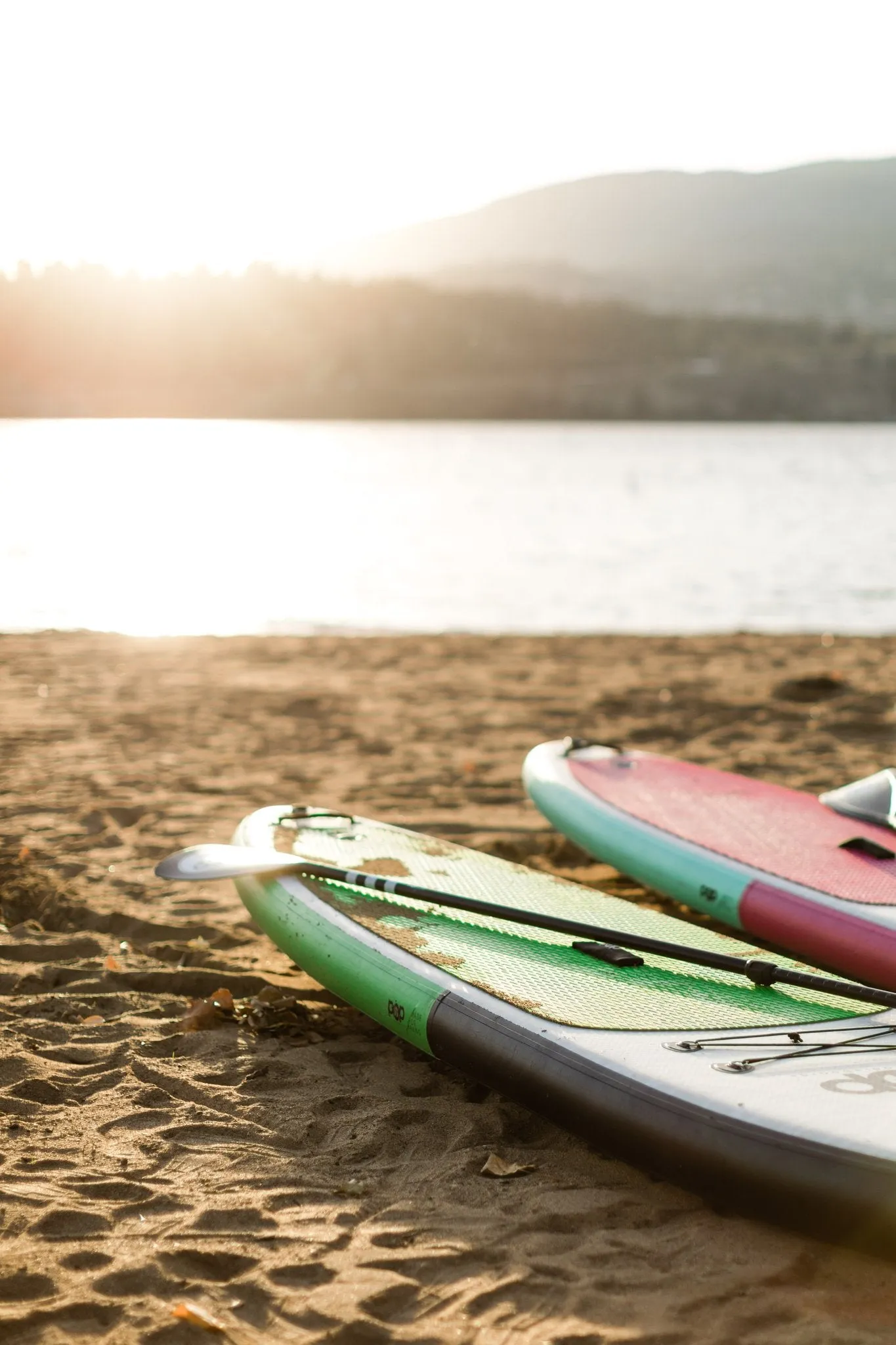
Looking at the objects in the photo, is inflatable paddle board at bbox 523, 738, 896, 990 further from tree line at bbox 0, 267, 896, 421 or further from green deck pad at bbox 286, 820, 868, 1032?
tree line at bbox 0, 267, 896, 421

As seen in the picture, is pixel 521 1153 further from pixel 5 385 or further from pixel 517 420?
pixel 517 420

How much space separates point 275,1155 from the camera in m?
3.00

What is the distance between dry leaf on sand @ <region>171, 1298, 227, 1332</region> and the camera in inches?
91.4

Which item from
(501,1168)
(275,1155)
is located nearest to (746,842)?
(501,1168)

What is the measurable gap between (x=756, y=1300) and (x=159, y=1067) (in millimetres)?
1711

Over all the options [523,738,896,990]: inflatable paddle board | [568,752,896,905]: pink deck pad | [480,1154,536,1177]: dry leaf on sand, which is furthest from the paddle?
[480,1154,536,1177]: dry leaf on sand

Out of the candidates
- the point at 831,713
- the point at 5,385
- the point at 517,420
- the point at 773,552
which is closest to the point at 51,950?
the point at 831,713

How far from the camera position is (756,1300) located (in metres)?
2.43

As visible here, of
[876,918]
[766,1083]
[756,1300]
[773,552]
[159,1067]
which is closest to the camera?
[756,1300]

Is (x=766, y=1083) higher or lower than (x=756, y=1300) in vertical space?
higher

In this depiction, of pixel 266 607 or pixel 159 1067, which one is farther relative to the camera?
pixel 266 607

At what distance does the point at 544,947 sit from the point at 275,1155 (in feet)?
3.33

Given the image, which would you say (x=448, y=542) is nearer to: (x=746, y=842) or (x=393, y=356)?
(x=746, y=842)

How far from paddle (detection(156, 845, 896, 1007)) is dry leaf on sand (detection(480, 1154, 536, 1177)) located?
0.73m
